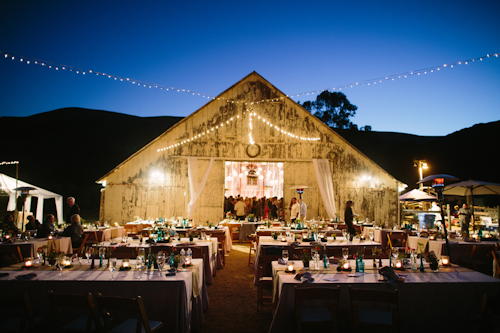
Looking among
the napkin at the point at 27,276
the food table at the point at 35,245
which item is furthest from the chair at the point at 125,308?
the food table at the point at 35,245

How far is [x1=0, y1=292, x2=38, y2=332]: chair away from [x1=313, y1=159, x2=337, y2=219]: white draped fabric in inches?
471

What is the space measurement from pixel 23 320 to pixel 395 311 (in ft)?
13.3

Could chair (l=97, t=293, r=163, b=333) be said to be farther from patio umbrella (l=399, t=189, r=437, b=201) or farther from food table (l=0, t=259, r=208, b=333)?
patio umbrella (l=399, t=189, r=437, b=201)

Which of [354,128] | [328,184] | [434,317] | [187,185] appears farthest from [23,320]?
[354,128]

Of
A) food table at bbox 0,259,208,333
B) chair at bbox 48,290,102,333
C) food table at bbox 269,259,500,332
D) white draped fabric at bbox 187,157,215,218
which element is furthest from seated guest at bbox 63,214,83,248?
food table at bbox 269,259,500,332

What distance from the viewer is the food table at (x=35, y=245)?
24.6 feet

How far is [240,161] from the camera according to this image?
14.9m

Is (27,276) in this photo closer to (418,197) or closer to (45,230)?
(45,230)

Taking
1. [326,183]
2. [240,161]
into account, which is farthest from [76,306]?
A: [326,183]

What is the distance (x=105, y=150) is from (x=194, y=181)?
42403 millimetres

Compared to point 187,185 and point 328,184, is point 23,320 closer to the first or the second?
point 187,185

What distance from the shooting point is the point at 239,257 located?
1109cm

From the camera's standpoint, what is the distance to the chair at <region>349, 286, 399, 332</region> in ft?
11.6

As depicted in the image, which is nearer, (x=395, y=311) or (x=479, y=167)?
(x=395, y=311)
